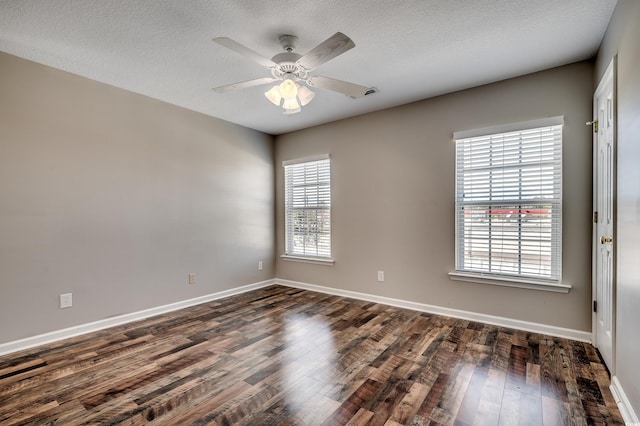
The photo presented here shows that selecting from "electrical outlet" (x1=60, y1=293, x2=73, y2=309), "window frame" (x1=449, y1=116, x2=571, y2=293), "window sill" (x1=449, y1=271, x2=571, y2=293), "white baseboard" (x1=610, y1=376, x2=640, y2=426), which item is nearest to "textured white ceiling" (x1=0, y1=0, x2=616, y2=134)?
"window frame" (x1=449, y1=116, x2=571, y2=293)

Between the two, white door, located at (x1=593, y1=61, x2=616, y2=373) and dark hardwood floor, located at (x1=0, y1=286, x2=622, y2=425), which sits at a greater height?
white door, located at (x1=593, y1=61, x2=616, y2=373)

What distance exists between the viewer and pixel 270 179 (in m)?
5.15

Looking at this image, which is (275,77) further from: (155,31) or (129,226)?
(129,226)

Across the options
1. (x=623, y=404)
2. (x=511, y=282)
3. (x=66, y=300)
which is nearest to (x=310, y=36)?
(x=511, y=282)

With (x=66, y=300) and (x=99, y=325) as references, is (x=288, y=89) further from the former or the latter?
(x=99, y=325)

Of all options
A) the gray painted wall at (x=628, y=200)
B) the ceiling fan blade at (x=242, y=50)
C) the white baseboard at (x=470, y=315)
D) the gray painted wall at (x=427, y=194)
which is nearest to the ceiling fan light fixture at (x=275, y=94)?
the ceiling fan blade at (x=242, y=50)

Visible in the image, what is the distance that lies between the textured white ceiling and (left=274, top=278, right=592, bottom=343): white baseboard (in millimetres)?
2431

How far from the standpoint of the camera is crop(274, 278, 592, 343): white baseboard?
286 centimetres

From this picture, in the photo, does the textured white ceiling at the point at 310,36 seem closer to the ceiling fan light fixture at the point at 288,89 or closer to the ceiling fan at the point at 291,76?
the ceiling fan at the point at 291,76

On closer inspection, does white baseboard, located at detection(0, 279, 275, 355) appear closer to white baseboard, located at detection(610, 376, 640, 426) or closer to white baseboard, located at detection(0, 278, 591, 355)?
white baseboard, located at detection(0, 278, 591, 355)

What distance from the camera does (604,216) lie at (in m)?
2.42

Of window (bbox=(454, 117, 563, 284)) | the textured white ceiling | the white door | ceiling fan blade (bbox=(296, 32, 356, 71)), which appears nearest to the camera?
ceiling fan blade (bbox=(296, 32, 356, 71))

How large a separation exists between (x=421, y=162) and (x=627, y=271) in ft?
7.19

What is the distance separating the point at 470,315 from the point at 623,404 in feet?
5.14
